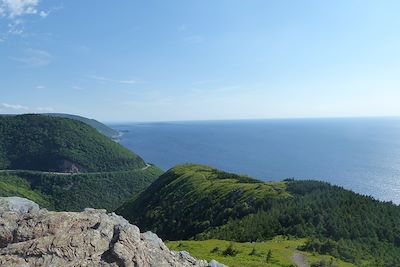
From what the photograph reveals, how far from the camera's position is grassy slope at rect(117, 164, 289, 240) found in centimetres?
10019

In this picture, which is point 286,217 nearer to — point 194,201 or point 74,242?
point 194,201

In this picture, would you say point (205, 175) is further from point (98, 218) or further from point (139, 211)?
point (98, 218)

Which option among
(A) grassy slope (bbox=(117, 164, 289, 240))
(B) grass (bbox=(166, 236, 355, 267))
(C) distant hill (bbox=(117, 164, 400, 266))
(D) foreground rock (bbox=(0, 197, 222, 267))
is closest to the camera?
(D) foreground rock (bbox=(0, 197, 222, 267))

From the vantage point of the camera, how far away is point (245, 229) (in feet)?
243

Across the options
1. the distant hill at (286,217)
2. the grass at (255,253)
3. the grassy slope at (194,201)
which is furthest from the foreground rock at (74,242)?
the grassy slope at (194,201)

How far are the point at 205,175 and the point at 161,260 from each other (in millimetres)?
128639

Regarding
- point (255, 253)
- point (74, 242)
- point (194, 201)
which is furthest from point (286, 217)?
point (74, 242)

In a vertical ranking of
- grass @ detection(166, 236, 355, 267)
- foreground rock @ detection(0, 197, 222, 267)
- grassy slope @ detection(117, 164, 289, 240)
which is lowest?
grassy slope @ detection(117, 164, 289, 240)

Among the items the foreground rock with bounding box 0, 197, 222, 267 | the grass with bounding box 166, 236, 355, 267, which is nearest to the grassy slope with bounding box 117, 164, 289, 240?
the grass with bounding box 166, 236, 355, 267

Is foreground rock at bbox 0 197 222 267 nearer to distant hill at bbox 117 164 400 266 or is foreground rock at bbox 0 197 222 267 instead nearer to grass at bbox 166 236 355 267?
grass at bbox 166 236 355 267

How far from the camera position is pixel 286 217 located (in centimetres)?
7306

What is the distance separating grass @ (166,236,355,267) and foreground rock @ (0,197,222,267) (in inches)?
847

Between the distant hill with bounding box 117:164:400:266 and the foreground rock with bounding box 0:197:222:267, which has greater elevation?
the foreground rock with bounding box 0:197:222:267

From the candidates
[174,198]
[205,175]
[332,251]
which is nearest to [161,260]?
[332,251]
